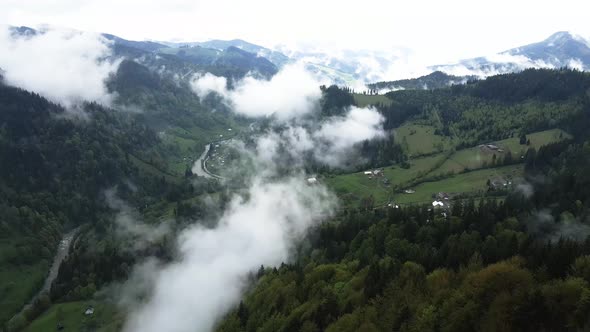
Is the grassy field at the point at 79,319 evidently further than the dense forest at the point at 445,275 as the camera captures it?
Yes

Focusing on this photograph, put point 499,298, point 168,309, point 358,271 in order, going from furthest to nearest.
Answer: point 168,309 → point 358,271 → point 499,298

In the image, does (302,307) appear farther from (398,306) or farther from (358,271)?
(398,306)

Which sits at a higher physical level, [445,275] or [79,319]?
[445,275]

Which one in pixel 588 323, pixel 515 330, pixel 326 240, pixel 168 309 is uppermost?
pixel 588 323

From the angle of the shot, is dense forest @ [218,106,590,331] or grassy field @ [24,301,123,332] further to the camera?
grassy field @ [24,301,123,332]

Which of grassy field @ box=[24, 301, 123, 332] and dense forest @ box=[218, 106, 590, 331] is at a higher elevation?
dense forest @ box=[218, 106, 590, 331]

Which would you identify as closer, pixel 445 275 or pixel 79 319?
pixel 445 275

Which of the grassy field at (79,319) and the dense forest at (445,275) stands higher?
the dense forest at (445,275)

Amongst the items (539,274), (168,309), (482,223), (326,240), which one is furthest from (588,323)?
(168,309)
